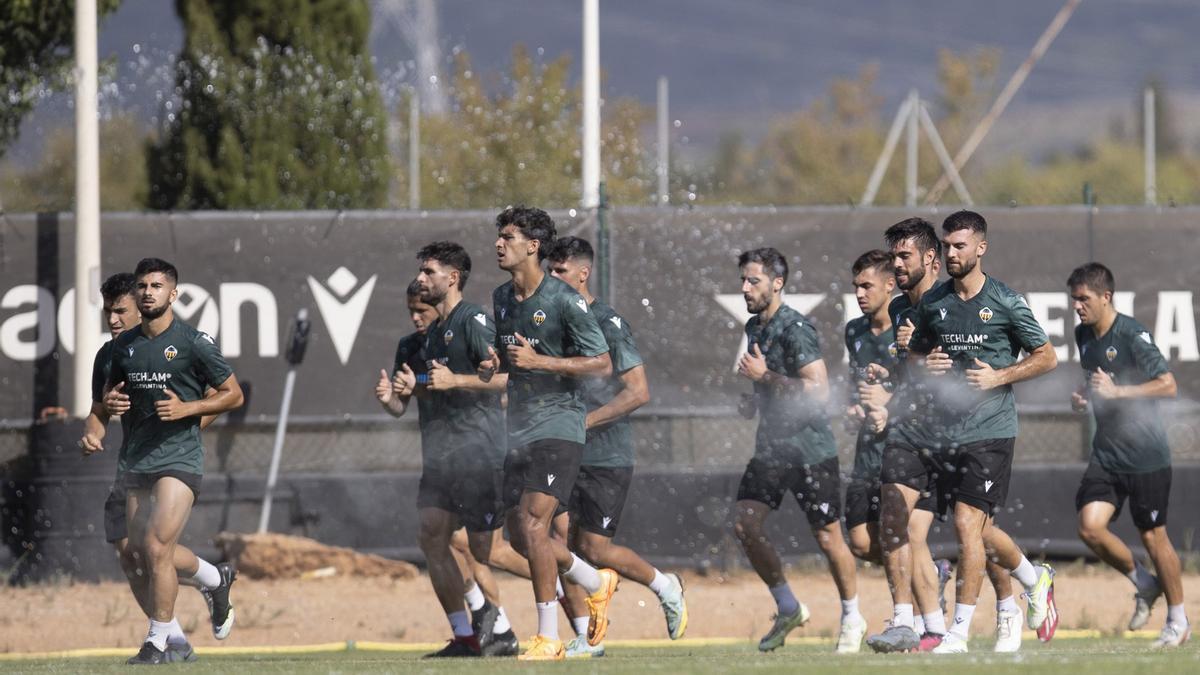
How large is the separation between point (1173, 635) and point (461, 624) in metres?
4.06

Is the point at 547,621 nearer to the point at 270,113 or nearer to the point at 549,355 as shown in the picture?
the point at 549,355

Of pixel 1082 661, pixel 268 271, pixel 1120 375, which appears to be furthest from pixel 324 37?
pixel 1082 661

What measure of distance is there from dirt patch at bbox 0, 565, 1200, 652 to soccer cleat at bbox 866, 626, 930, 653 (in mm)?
1375

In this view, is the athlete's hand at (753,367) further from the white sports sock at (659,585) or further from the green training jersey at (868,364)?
the white sports sock at (659,585)

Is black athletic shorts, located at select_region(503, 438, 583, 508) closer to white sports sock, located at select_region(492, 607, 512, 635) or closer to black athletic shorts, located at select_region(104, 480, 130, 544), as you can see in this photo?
white sports sock, located at select_region(492, 607, 512, 635)

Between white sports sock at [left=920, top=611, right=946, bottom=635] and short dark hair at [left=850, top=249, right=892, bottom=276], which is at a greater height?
short dark hair at [left=850, top=249, right=892, bottom=276]

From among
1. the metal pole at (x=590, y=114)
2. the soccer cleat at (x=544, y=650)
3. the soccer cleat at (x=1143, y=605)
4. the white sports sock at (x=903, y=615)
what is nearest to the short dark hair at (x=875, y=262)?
the white sports sock at (x=903, y=615)

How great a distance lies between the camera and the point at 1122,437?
1117 cm

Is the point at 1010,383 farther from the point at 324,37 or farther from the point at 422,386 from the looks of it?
the point at 324,37

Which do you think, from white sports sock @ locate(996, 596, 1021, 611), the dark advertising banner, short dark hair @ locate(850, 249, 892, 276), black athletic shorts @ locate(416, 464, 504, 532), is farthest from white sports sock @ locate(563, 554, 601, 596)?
the dark advertising banner

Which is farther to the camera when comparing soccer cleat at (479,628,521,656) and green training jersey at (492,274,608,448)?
soccer cleat at (479,628,521,656)

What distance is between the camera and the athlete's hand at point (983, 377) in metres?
9.43

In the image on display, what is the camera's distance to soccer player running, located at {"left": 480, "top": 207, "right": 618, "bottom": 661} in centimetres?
964

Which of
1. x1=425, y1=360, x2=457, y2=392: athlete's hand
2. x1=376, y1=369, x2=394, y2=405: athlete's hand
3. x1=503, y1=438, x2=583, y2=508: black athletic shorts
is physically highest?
x1=425, y1=360, x2=457, y2=392: athlete's hand
